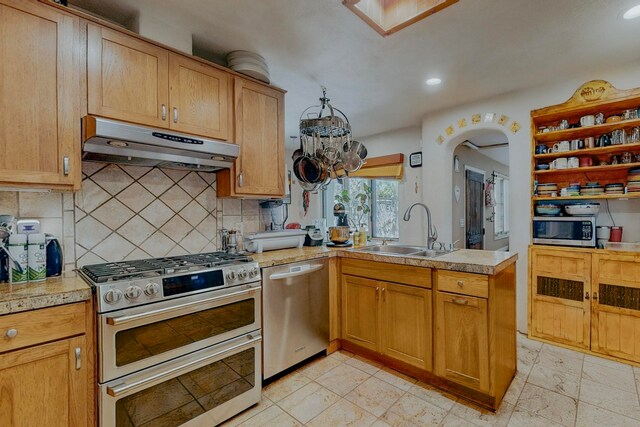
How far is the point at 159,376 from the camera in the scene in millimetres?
1552

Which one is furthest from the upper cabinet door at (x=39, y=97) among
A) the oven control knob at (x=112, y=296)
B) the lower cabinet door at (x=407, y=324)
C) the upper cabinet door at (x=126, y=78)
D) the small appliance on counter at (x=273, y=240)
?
the lower cabinet door at (x=407, y=324)

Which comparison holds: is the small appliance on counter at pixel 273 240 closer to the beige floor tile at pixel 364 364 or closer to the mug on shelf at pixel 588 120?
the beige floor tile at pixel 364 364

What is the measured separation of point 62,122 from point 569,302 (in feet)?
13.1

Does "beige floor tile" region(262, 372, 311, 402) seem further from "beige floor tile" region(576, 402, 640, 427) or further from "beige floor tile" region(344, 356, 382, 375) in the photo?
"beige floor tile" region(576, 402, 640, 427)

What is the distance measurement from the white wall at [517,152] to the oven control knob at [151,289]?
3187mm

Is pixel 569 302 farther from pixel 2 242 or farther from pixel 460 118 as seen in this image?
pixel 2 242

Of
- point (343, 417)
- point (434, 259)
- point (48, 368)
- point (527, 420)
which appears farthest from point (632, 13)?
point (48, 368)

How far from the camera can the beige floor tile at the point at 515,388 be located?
1.99 m

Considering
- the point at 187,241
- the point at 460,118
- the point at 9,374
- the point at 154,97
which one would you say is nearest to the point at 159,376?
the point at 9,374

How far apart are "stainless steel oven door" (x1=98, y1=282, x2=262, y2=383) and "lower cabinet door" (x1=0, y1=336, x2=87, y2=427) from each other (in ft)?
0.32

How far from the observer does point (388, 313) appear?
234cm

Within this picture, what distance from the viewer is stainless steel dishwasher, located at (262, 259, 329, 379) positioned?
7.04ft

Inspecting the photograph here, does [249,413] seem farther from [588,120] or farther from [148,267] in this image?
[588,120]

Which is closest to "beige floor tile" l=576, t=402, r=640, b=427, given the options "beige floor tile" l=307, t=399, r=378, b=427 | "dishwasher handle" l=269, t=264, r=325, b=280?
"beige floor tile" l=307, t=399, r=378, b=427
